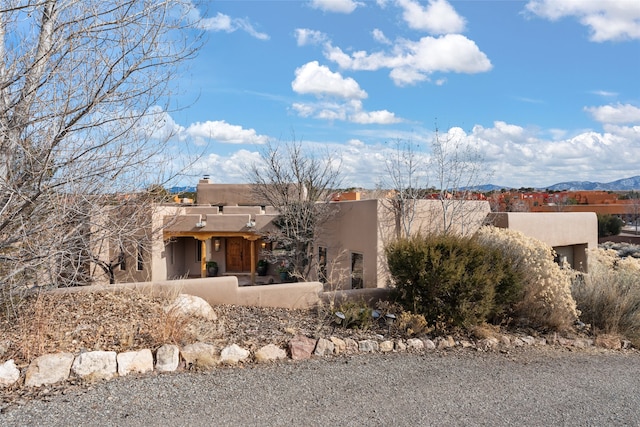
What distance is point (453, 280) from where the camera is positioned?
681 cm

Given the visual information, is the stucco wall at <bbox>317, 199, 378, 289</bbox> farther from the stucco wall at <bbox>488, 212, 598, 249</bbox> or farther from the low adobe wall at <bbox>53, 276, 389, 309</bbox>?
the stucco wall at <bbox>488, 212, 598, 249</bbox>

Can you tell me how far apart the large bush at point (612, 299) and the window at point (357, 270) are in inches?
227

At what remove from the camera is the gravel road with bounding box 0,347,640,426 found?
418 centimetres

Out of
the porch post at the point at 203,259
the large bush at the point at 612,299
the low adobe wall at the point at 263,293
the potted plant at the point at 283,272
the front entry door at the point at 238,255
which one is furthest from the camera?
Result: the front entry door at the point at 238,255

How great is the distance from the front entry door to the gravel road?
20.0 m

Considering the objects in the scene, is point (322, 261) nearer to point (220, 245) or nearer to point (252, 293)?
point (252, 293)

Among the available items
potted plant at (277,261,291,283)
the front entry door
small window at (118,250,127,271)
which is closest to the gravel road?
small window at (118,250,127,271)

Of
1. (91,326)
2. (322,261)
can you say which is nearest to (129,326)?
(91,326)

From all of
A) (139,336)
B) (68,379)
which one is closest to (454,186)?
(139,336)

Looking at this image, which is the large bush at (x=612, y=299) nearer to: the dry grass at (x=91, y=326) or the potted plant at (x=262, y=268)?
the dry grass at (x=91, y=326)

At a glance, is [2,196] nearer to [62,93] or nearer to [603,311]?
[62,93]

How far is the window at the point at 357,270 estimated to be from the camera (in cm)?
1302

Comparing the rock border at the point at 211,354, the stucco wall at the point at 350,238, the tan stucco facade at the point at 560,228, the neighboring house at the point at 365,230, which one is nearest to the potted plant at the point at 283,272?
the neighboring house at the point at 365,230

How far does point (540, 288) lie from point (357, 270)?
652 centimetres
